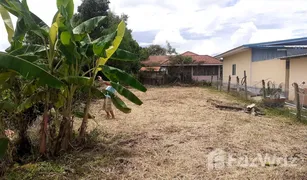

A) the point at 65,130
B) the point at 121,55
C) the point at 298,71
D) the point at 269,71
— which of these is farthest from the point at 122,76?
the point at 269,71

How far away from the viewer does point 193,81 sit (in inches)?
974

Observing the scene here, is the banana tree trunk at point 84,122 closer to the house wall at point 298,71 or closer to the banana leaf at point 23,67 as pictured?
the banana leaf at point 23,67

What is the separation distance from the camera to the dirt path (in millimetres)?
3895

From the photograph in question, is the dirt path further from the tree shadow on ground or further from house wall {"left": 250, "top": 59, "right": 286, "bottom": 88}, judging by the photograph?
house wall {"left": 250, "top": 59, "right": 286, "bottom": 88}

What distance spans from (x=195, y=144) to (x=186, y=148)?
32cm

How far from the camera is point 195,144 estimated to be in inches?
206

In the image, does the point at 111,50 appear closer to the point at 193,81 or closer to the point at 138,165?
the point at 138,165

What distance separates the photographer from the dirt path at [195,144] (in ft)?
12.8

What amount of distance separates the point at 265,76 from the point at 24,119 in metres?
13.8

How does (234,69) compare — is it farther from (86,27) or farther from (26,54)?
(26,54)

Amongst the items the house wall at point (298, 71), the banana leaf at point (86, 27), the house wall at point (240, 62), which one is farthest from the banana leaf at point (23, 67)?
the house wall at point (240, 62)

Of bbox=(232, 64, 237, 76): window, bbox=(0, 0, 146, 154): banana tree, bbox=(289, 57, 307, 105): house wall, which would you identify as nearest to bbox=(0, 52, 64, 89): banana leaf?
bbox=(0, 0, 146, 154): banana tree

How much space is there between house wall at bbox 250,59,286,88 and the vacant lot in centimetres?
623

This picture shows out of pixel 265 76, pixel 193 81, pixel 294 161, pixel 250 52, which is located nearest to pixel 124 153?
pixel 294 161
